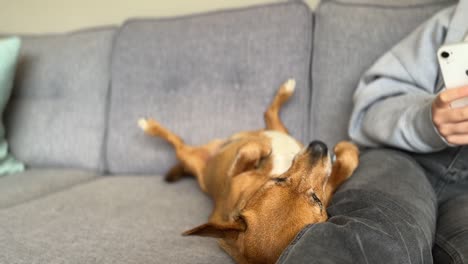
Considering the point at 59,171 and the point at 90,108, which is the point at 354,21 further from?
the point at 59,171

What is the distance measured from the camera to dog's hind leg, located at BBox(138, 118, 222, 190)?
1.51 metres

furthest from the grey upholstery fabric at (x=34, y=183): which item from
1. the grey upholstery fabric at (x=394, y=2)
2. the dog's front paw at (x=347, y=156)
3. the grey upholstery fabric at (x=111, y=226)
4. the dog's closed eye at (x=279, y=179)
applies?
the grey upholstery fabric at (x=394, y=2)

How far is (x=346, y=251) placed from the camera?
23.9 inches

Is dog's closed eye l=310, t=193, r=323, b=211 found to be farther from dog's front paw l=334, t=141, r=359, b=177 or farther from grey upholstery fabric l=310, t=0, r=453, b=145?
grey upholstery fabric l=310, t=0, r=453, b=145

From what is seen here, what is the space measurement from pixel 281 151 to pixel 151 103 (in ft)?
2.22

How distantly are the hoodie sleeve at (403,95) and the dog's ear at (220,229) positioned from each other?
50 cm

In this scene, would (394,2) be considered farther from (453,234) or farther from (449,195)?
(453,234)

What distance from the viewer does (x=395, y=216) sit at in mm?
754

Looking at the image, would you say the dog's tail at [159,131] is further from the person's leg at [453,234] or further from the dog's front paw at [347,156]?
the person's leg at [453,234]

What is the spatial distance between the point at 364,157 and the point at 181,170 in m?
0.72

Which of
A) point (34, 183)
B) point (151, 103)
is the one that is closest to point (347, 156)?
point (151, 103)

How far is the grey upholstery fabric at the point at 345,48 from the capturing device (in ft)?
4.50

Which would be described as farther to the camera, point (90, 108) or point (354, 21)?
point (90, 108)

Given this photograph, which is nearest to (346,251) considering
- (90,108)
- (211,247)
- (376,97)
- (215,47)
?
(211,247)
